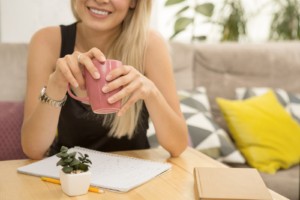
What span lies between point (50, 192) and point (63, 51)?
0.67 m

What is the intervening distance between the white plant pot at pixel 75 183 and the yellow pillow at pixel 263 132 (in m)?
1.44

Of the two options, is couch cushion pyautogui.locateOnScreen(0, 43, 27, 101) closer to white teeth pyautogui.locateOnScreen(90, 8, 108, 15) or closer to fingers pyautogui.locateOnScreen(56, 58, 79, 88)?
white teeth pyautogui.locateOnScreen(90, 8, 108, 15)

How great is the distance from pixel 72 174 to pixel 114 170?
0.18 metres

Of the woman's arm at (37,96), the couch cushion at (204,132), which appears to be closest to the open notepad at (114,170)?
the woman's arm at (37,96)

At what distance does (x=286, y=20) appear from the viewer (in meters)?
3.02

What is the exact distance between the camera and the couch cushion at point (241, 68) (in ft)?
8.11

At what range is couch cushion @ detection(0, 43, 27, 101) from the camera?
1.98m

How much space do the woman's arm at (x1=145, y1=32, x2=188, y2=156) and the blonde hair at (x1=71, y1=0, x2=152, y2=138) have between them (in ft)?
0.13

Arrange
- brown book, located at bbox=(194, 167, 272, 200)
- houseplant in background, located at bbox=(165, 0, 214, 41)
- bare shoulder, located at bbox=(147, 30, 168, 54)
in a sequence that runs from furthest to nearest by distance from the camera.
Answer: houseplant in background, located at bbox=(165, 0, 214, 41) < bare shoulder, located at bbox=(147, 30, 168, 54) < brown book, located at bbox=(194, 167, 272, 200)

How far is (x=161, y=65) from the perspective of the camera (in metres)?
1.51

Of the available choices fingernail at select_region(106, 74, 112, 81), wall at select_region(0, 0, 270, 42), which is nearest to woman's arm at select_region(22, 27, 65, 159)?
fingernail at select_region(106, 74, 112, 81)

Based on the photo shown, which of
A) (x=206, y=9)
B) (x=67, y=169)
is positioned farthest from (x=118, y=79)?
(x=206, y=9)

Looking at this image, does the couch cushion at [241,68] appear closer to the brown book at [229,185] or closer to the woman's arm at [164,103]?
the woman's arm at [164,103]

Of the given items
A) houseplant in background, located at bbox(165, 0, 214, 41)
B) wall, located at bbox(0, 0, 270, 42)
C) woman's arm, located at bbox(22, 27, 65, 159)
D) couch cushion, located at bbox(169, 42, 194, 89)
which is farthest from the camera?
houseplant in background, located at bbox(165, 0, 214, 41)
